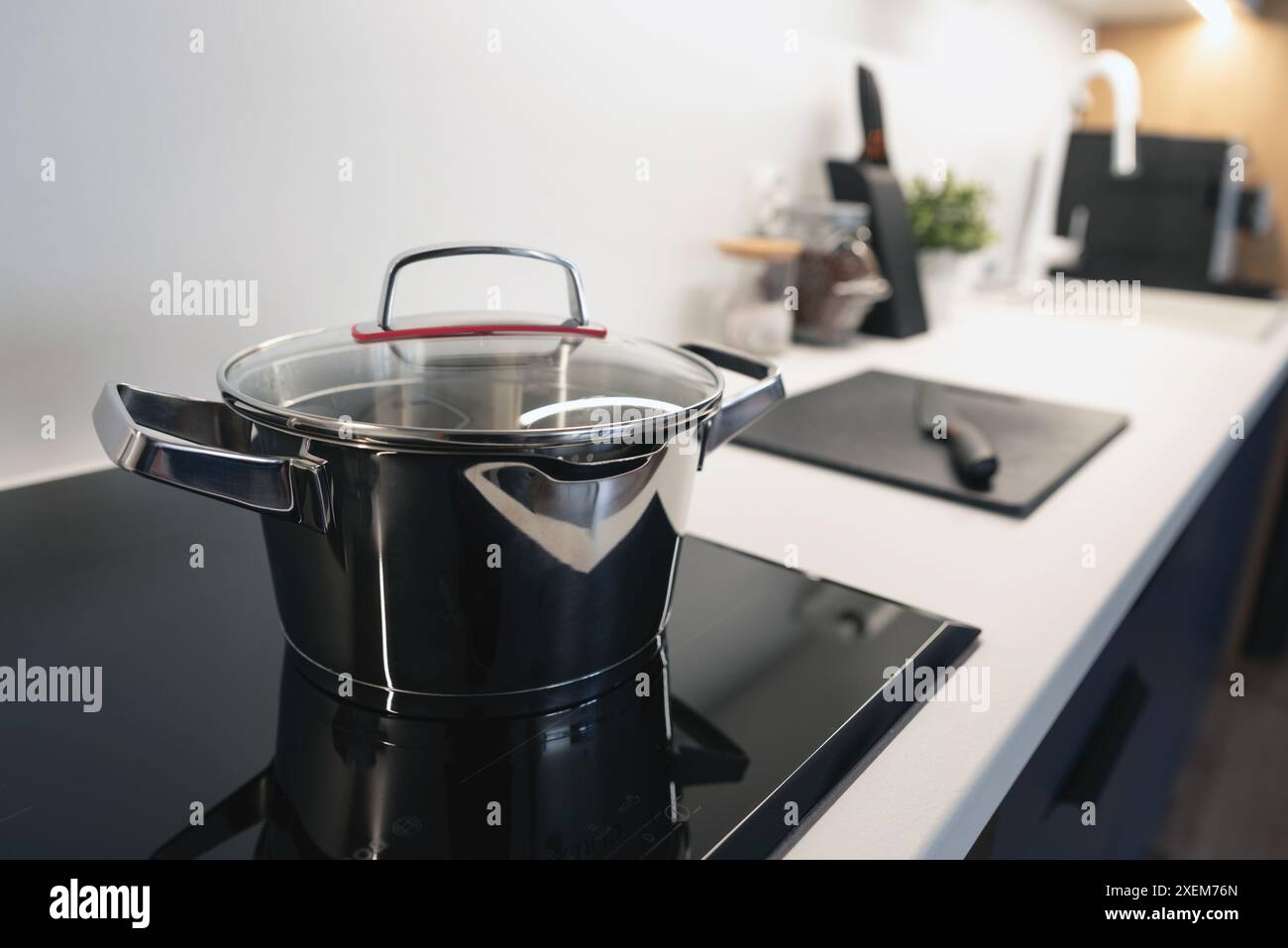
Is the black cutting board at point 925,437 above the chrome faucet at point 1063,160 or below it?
below

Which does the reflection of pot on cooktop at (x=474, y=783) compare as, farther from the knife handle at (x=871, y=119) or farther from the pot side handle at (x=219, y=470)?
the knife handle at (x=871, y=119)

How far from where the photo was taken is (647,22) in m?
0.98

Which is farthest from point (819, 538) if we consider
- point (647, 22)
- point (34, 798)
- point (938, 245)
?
point (938, 245)

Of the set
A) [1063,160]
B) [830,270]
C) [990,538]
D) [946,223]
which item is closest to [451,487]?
[990,538]

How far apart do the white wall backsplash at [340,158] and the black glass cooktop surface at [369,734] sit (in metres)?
0.17

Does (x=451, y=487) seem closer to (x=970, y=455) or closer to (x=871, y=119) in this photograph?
(x=970, y=455)

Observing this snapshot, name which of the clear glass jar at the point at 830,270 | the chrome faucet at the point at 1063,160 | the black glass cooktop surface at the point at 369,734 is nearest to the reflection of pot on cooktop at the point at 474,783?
the black glass cooktop surface at the point at 369,734

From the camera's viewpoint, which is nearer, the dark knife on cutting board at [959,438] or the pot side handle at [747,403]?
the pot side handle at [747,403]

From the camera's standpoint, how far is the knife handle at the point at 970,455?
2.44ft

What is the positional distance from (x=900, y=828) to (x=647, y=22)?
34.1 inches

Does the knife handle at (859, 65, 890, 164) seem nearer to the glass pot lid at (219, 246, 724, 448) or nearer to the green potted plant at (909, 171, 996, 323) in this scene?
the green potted plant at (909, 171, 996, 323)

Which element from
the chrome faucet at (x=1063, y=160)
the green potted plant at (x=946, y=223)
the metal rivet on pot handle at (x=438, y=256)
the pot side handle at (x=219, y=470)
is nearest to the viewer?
the pot side handle at (x=219, y=470)

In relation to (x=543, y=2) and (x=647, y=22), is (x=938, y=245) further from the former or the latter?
(x=543, y=2)

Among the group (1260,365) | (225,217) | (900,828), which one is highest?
(225,217)
